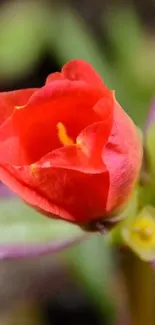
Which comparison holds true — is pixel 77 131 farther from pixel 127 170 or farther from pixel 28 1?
pixel 28 1

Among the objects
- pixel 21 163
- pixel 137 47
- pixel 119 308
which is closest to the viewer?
pixel 21 163

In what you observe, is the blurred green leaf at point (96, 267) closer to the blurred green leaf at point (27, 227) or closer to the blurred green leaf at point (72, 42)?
the blurred green leaf at point (27, 227)

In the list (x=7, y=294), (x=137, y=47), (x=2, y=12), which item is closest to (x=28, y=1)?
(x=2, y=12)

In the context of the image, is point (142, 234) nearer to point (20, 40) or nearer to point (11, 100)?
point (11, 100)

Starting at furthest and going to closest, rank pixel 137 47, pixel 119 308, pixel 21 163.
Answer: pixel 137 47, pixel 119 308, pixel 21 163

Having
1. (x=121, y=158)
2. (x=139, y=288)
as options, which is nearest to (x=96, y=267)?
(x=139, y=288)

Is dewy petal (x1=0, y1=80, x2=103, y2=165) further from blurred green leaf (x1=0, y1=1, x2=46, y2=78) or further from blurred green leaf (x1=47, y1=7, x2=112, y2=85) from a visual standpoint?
blurred green leaf (x1=0, y1=1, x2=46, y2=78)
